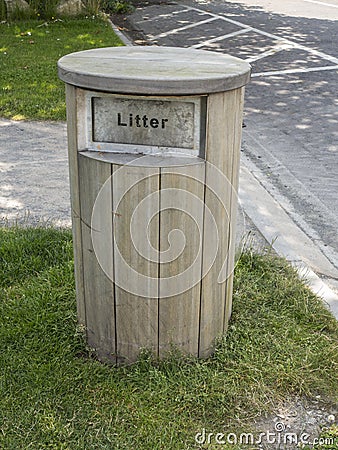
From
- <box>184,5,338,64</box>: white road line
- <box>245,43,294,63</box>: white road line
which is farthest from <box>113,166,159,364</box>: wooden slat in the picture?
<box>184,5,338,64</box>: white road line

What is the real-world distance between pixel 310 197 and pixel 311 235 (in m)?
0.75

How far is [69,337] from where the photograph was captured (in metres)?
3.01

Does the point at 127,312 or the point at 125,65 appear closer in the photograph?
the point at 125,65

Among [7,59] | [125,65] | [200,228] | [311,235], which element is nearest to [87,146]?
[125,65]

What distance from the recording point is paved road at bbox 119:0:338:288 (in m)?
4.98

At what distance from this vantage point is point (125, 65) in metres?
2.54

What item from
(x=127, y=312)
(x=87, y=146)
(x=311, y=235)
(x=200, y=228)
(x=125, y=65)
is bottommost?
(x=311, y=235)

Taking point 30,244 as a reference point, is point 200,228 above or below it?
above

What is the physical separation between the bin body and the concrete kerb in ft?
2.87

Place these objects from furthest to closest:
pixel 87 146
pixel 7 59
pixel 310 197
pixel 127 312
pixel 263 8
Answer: pixel 263 8 < pixel 7 59 < pixel 310 197 < pixel 127 312 < pixel 87 146

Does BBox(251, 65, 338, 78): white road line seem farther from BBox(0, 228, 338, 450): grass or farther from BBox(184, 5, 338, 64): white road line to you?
BBox(0, 228, 338, 450): grass

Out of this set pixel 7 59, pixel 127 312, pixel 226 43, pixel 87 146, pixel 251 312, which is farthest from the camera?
pixel 226 43

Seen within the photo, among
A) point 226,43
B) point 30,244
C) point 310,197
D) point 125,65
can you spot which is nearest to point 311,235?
A: point 310,197

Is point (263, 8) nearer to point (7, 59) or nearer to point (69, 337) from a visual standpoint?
point (7, 59)
